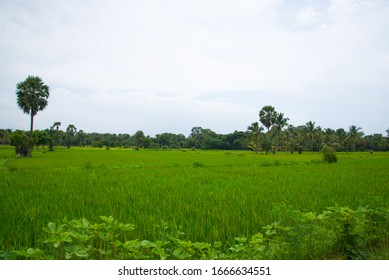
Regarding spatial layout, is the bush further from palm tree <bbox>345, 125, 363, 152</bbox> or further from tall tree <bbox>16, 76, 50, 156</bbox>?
palm tree <bbox>345, 125, 363, 152</bbox>

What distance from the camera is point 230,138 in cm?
9094

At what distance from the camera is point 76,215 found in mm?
4605

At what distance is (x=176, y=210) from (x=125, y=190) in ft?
9.33

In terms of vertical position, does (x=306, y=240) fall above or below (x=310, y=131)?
below

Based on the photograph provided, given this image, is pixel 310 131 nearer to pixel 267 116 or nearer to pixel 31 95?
pixel 267 116

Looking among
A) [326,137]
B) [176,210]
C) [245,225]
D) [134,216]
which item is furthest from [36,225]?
[326,137]

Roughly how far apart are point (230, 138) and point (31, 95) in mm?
70955

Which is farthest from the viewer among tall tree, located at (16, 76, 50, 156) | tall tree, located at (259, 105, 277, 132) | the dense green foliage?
tall tree, located at (259, 105, 277, 132)

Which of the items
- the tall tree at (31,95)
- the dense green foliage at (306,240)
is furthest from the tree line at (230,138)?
the dense green foliage at (306,240)

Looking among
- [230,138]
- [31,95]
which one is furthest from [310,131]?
[31,95]

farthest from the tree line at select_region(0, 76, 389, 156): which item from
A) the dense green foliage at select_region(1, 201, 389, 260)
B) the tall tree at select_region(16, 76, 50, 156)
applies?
the dense green foliage at select_region(1, 201, 389, 260)

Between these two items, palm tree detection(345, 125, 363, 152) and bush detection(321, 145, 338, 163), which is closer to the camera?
bush detection(321, 145, 338, 163)

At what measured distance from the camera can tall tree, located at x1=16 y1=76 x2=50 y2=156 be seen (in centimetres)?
2916
